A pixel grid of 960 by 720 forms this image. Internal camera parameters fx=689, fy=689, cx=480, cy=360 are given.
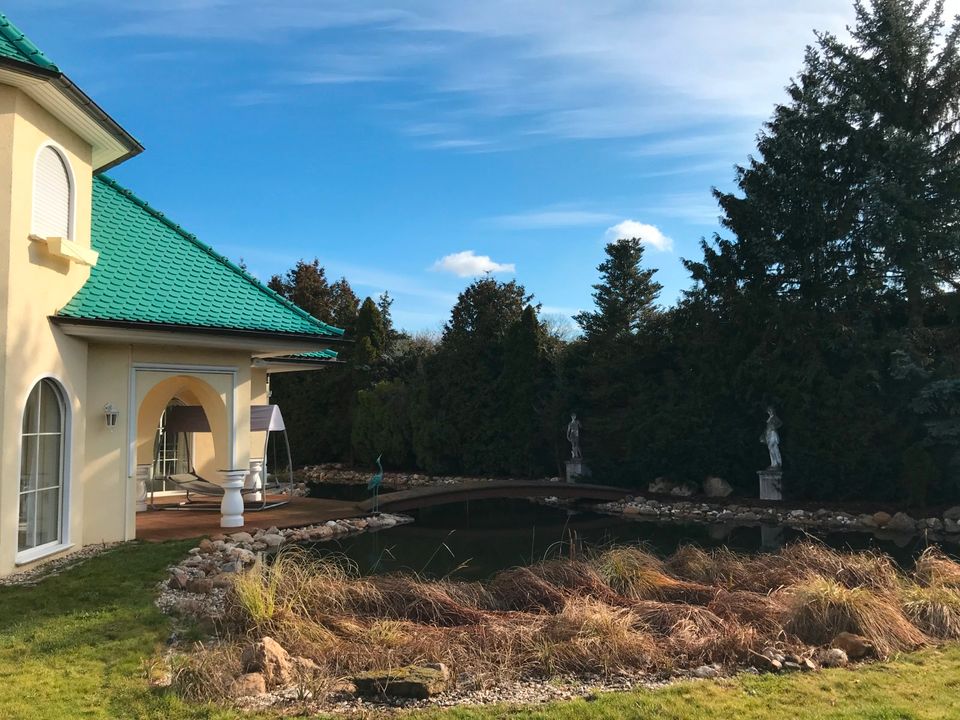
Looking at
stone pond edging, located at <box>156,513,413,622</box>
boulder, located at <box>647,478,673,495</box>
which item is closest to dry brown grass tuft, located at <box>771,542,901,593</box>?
stone pond edging, located at <box>156,513,413,622</box>

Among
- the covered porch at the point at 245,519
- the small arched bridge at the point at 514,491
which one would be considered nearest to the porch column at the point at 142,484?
the covered porch at the point at 245,519

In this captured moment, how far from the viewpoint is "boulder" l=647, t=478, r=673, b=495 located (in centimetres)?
1842

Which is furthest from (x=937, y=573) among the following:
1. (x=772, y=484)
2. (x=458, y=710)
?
(x=772, y=484)

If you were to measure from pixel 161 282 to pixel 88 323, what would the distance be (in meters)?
1.94

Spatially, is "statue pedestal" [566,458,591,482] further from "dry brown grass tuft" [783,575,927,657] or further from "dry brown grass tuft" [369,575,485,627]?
"dry brown grass tuft" [783,575,927,657]

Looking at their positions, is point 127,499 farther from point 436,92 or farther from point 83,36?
point 436,92

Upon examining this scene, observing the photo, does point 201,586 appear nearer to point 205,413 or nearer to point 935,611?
point 205,413

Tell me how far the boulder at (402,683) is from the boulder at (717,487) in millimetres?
14382

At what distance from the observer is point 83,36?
8.44 metres

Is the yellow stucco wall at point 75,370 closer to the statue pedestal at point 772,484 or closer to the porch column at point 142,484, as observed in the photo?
the porch column at point 142,484

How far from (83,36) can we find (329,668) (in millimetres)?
8024

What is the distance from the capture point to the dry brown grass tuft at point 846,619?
5.53m

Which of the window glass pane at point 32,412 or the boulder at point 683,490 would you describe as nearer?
the window glass pane at point 32,412

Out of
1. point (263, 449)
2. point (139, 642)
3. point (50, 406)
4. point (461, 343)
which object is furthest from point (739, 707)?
point (461, 343)
